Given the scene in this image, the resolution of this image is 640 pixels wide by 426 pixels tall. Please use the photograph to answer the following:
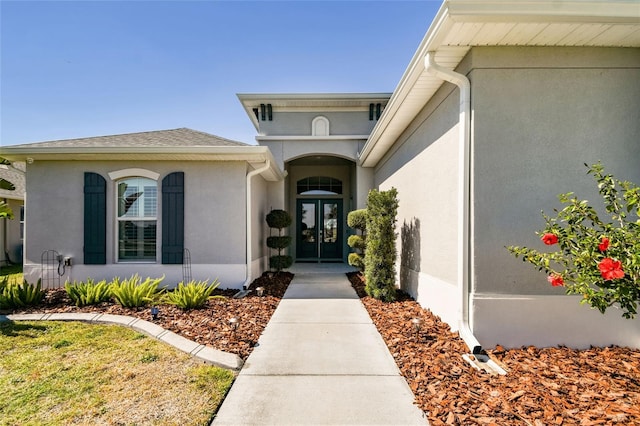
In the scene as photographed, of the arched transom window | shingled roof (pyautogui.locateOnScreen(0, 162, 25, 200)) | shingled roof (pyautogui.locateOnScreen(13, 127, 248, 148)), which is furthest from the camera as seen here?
the arched transom window

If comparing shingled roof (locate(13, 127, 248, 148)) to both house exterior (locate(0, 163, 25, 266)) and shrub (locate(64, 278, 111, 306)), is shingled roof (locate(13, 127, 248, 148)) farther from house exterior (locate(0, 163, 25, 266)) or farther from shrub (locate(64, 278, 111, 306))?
house exterior (locate(0, 163, 25, 266))

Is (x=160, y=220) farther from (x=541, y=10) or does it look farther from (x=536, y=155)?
(x=541, y=10)

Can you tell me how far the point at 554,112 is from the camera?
12.6ft

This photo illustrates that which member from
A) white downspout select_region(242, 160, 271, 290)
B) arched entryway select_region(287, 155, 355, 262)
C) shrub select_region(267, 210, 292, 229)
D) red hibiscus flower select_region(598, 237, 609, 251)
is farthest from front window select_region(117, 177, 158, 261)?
red hibiscus flower select_region(598, 237, 609, 251)

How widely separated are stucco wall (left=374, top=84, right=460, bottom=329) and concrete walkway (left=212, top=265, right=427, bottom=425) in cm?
118

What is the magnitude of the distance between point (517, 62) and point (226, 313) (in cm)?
545

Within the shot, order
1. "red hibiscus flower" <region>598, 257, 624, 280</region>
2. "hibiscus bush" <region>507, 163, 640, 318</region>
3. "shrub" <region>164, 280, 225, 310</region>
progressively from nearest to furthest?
"red hibiscus flower" <region>598, 257, 624, 280</region>, "hibiscus bush" <region>507, 163, 640, 318</region>, "shrub" <region>164, 280, 225, 310</region>

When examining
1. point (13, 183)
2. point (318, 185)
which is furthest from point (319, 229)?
point (13, 183)

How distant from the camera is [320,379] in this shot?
3172mm

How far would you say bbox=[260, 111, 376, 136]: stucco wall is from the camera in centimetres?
1095

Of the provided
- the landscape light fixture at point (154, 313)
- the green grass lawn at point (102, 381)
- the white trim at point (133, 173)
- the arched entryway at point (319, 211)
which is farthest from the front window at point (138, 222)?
the arched entryway at point (319, 211)

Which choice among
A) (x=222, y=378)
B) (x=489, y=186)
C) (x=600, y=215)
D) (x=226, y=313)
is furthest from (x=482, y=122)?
(x=226, y=313)

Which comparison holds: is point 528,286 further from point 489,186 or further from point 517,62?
point 517,62

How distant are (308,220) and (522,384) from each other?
10.5 m
